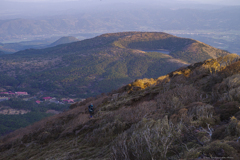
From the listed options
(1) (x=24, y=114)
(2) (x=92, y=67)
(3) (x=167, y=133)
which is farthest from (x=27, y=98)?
(3) (x=167, y=133)

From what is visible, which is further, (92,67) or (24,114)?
(92,67)

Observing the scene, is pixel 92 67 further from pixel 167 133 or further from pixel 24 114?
pixel 167 133

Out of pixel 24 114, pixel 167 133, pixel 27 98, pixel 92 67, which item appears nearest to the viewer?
pixel 167 133

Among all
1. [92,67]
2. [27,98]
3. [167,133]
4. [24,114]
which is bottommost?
[27,98]

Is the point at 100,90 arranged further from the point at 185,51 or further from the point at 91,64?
the point at 185,51

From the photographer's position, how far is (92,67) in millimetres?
95562

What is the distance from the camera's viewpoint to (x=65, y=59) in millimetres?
99500

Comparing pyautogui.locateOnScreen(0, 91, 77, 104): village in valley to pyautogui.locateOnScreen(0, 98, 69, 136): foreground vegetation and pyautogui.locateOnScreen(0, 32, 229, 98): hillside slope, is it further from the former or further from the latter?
pyautogui.locateOnScreen(0, 98, 69, 136): foreground vegetation

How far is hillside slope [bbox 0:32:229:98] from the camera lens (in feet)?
263

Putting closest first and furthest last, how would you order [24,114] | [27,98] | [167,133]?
[167,133]
[24,114]
[27,98]

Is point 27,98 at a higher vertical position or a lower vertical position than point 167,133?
lower

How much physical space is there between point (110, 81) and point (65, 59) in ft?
112

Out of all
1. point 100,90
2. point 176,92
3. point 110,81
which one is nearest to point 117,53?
point 110,81

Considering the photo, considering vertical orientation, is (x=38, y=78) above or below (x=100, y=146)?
below
